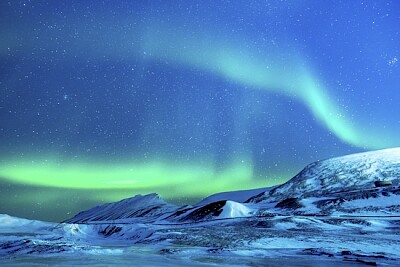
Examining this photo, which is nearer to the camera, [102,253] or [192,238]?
[102,253]

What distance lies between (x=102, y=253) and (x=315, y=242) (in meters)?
26.0

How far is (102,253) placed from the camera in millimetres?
39406

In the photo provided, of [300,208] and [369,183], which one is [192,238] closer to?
[300,208]

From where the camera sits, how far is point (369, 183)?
Result: 18362 centimetres

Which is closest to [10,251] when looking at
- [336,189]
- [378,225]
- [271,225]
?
[271,225]

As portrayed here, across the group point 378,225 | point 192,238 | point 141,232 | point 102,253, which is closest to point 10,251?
point 102,253

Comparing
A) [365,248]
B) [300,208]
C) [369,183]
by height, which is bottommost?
[365,248]

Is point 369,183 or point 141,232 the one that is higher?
point 369,183

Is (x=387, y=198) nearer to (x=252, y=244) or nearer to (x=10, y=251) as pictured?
(x=252, y=244)

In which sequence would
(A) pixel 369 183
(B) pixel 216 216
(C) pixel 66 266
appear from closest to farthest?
1. (C) pixel 66 266
2. (B) pixel 216 216
3. (A) pixel 369 183

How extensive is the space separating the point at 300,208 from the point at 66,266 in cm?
10479

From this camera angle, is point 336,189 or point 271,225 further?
point 336,189

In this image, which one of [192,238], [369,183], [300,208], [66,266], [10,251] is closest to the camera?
[66,266]

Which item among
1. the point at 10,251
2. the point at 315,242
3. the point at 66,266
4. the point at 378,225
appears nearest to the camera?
the point at 66,266
